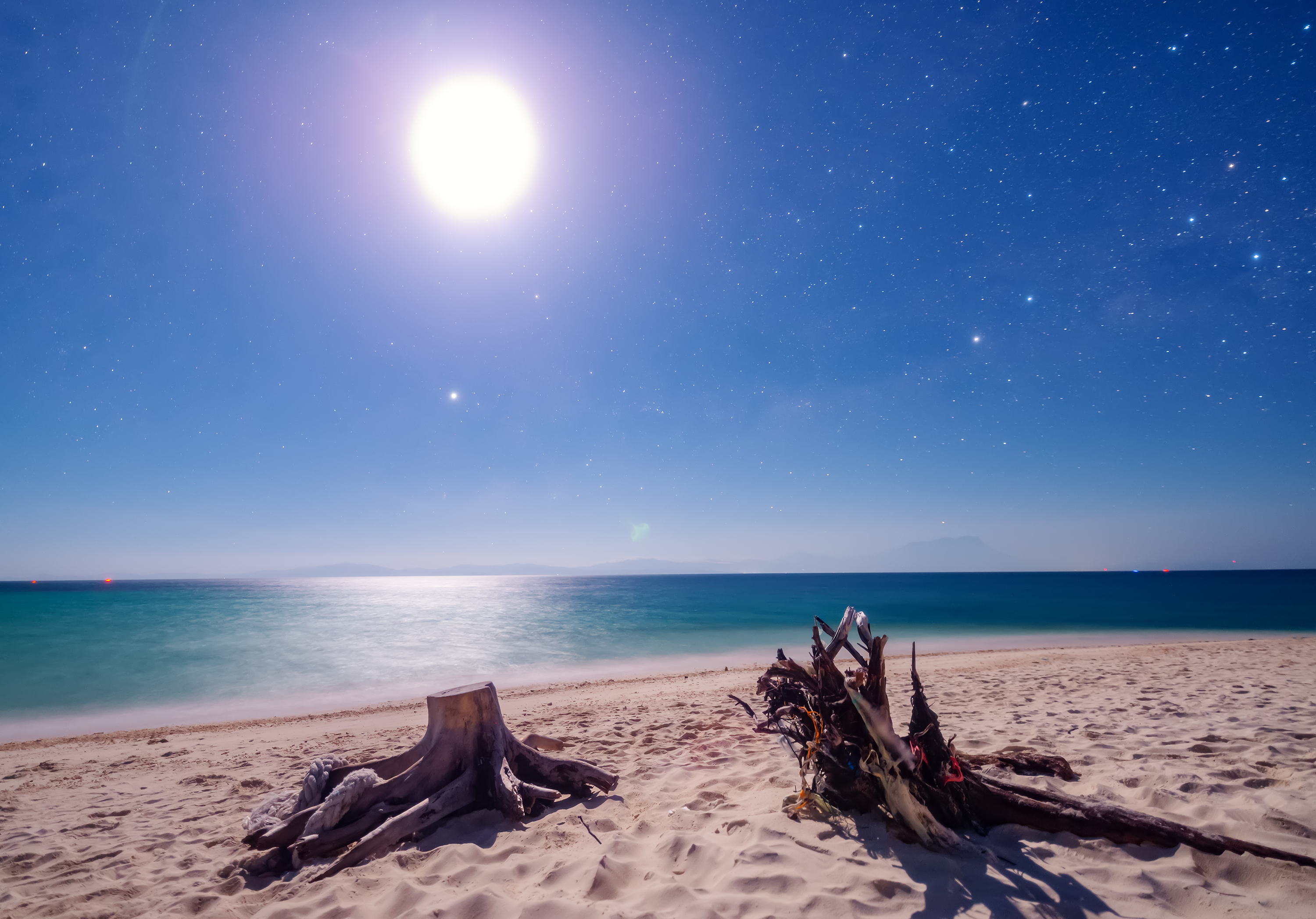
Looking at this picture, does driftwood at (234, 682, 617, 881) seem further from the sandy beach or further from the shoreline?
the shoreline

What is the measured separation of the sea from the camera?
1593 cm

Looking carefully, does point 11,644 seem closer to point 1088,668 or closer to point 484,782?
point 484,782

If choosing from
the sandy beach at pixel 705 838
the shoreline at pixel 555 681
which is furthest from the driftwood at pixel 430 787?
the shoreline at pixel 555 681

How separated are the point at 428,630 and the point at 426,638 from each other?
448 centimetres

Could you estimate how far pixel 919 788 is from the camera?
3.93 meters

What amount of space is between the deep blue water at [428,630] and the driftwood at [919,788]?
15001 mm

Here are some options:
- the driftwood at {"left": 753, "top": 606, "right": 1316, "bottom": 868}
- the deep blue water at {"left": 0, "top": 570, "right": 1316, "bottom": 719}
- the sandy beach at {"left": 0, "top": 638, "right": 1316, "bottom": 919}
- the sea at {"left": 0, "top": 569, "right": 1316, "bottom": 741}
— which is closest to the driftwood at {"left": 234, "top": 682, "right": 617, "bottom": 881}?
the sandy beach at {"left": 0, "top": 638, "right": 1316, "bottom": 919}

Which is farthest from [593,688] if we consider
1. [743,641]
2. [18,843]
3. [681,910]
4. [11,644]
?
[11,644]

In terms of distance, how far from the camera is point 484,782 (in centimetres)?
520

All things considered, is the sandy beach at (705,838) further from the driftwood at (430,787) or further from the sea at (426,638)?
the sea at (426,638)

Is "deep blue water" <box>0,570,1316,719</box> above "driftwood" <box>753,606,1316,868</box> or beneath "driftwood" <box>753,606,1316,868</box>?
beneath

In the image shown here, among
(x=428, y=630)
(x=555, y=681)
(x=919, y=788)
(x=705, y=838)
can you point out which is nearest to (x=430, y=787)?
(x=705, y=838)

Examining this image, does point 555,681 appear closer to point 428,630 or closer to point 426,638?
point 426,638

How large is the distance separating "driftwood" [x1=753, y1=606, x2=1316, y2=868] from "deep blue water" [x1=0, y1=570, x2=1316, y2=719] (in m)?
15.0
